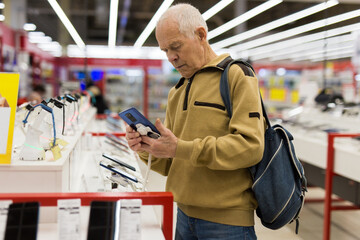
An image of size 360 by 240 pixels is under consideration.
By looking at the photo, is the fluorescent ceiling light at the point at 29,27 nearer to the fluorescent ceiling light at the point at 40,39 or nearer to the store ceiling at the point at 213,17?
the store ceiling at the point at 213,17

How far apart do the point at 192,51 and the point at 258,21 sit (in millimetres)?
7246

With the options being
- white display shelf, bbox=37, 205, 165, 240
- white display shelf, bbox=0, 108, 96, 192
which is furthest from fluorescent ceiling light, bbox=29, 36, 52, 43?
white display shelf, bbox=37, 205, 165, 240

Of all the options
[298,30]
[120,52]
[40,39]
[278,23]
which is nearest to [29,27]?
[40,39]

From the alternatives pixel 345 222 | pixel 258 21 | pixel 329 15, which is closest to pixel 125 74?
pixel 258 21

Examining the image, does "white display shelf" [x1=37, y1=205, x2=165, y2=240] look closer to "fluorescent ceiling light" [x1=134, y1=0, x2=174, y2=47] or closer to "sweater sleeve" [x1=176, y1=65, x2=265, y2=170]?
"sweater sleeve" [x1=176, y1=65, x2=265, y2=170]

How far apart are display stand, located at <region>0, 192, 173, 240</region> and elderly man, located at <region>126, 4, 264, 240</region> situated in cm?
7

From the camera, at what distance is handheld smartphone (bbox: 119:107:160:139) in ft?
4.31

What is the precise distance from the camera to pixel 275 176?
4.44ft

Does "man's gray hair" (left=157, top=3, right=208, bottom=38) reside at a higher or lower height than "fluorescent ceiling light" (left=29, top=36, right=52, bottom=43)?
lower

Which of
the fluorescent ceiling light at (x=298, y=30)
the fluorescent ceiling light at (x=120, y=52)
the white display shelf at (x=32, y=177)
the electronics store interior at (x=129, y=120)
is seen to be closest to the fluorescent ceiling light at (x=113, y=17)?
the electronics store interior at (x=129, y=120)

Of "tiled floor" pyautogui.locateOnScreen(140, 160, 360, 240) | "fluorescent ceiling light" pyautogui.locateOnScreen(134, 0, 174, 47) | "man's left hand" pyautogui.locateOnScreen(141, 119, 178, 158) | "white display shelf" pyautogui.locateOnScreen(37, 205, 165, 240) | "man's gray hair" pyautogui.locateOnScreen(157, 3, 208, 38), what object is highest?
"fluorescent ceiling light" pyautogui.locateOnScreen(134, 0, 174, 47)

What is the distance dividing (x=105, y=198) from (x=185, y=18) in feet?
2.29

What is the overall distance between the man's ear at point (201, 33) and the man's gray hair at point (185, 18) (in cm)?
2

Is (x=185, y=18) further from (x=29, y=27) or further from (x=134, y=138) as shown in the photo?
Result: (x=29, y=27)
